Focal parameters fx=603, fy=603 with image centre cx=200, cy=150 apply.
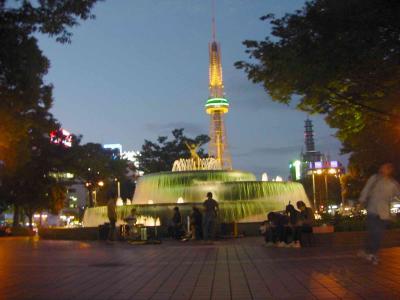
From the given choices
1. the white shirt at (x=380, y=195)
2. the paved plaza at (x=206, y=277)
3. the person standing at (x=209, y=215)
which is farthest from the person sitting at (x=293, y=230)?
the white shirt at (x=380, y=195)

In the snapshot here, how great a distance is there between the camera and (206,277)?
10555 millimetres

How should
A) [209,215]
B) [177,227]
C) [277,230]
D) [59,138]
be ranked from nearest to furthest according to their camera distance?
1. [277,230]
2. [209,215]
3. [177,227]
4. [59,138]

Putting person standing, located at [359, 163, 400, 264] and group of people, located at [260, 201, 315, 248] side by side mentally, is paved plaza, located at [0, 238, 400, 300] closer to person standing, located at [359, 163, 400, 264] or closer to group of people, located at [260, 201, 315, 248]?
person standing, located at [359, 163, 400, 264]

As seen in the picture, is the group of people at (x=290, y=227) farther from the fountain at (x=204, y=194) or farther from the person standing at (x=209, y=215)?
the fountain at (x=204, y=194)

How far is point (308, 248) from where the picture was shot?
1711cm

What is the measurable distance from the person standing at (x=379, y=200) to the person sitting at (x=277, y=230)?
7181 millimetres

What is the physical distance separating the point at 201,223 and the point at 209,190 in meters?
13.5

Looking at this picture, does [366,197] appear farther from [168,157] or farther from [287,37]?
[168,157]

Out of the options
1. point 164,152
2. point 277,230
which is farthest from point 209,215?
point 164,152

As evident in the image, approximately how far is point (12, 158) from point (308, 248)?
24.7 m

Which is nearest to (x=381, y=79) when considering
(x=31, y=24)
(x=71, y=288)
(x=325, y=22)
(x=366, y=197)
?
(x=325, y=22)

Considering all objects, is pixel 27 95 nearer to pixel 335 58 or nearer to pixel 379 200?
pixel 335 58

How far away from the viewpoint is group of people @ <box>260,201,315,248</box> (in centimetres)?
1784

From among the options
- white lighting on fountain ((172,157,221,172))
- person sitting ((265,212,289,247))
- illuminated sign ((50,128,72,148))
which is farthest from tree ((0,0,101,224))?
white lighting on fountain ((172,157,221,172))
